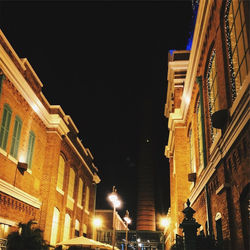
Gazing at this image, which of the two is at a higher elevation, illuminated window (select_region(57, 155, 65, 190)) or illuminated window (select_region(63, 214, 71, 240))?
illuminated window (select_region(57, 155, 65, 190))

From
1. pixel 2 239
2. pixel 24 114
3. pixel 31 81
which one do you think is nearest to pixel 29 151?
pixel 24 114

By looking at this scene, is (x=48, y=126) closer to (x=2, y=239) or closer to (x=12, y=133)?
(x=12, y=133)

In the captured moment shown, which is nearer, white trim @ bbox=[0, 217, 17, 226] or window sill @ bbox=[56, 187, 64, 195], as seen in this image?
white trim @ bbox=[0, 217, 17, 226]

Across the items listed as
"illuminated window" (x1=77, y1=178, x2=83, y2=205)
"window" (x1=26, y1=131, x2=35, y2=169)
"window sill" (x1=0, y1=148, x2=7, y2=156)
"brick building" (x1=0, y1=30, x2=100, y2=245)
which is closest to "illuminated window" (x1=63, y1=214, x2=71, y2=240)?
"brick building" (x1=0, y1=30, x2=100, y2=245)

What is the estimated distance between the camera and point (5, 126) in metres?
14.5

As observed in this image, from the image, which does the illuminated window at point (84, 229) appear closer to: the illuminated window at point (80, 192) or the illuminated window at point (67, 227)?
the illuminated window at point (80, 192)

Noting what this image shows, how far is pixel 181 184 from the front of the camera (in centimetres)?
1820

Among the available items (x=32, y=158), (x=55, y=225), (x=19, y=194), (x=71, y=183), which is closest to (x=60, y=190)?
(x=55, y=225)

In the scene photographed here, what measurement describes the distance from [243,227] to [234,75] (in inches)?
146

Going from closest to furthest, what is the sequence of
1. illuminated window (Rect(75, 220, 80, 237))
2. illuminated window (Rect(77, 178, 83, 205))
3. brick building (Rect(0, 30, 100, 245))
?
brick building (Rect(0, 30, 100, 245)) < illuminated window (Rect(75, 220, 80, 237)) < illuminated window (Rect(77, 178, 83, 205))

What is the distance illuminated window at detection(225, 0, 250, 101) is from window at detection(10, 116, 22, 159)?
1058cm

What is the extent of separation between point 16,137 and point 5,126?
4.03 ft

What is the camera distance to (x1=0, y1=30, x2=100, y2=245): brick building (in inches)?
564

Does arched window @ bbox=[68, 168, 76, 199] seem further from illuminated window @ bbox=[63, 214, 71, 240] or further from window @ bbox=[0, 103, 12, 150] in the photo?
window @ bbox=[0, 103, 12, 150]
